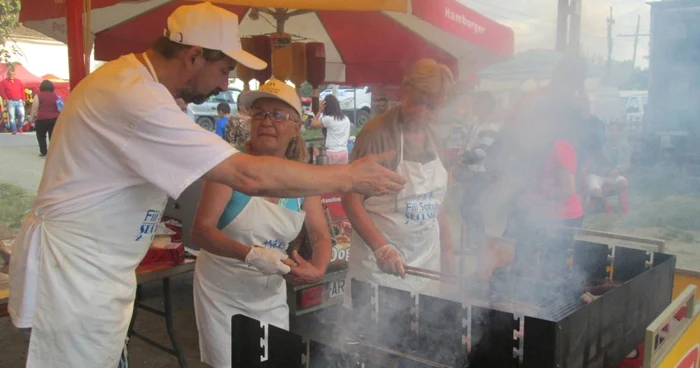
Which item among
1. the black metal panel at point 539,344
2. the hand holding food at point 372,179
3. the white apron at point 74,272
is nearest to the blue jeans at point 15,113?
the white apron at point 74,272

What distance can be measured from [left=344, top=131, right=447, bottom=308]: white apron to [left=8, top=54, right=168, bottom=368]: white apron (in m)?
1.08

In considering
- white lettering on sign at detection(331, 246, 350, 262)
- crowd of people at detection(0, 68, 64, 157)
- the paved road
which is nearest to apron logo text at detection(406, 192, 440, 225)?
white lettering on sign at detection(331, 246, 350, 262)

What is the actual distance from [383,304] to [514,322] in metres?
0.50

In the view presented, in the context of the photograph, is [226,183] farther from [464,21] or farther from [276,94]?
[464,21]

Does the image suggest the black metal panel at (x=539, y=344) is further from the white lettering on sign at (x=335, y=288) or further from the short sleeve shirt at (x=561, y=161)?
the white lettering on sign at (x=335, y=288)

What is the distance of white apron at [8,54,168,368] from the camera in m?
1.57

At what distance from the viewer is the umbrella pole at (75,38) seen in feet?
8.45

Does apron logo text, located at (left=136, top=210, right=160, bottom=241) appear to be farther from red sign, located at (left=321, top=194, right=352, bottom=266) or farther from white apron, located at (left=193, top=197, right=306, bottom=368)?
red sign, located at (left=321, top=194, right=352, bottom=266)

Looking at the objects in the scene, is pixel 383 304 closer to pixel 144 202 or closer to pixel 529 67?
pixel 144 202

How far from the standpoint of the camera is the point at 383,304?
6.24ft

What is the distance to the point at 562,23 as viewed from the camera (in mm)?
2043

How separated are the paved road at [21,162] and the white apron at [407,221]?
653 centimetres

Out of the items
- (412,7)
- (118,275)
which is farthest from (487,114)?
(118,275)

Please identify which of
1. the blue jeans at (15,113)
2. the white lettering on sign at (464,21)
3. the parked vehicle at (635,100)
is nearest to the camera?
the parked vehicle at (635,100)
